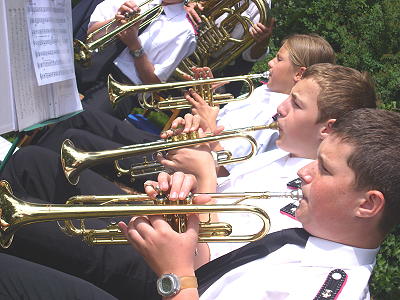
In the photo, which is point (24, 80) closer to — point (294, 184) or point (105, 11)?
point (294, 184)

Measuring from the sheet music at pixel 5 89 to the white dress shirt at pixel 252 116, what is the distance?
1255 millimetres

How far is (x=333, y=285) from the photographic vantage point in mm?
1619

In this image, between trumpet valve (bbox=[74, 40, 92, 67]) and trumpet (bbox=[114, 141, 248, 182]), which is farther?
trumpet valve (bbox=[74, 40, 92, 67])

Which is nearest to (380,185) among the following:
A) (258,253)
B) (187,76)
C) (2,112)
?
(258,253)

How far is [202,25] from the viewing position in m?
3.98

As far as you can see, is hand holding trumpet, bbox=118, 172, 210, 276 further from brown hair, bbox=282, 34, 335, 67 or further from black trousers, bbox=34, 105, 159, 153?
brown hair, bbox=282, 34, 335, 67

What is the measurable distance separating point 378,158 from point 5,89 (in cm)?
137

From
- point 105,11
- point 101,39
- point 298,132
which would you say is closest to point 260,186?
point 298,132

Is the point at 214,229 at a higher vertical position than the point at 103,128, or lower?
higher

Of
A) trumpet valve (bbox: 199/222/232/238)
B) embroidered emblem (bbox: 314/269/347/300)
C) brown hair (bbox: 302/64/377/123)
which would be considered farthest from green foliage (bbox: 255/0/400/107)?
embroidered emblem (bbox: 314/269/347/300)

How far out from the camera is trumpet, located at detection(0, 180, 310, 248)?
68.2 inches

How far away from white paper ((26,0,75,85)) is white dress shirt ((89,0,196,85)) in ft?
3.67

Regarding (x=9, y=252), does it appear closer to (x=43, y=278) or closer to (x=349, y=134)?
(x=43, y=278)

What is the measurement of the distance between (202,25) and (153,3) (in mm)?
452
